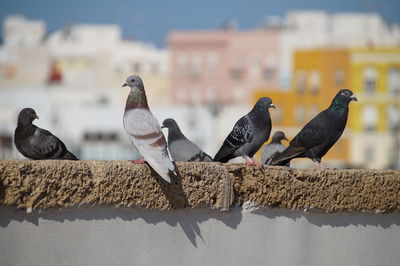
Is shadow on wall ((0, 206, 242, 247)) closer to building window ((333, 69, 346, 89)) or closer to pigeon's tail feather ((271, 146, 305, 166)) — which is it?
pigeon's tail feather ((271, 146, 305, 166))

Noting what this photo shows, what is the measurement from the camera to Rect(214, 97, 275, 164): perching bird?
6.79 meters

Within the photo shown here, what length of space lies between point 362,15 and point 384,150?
57.8 feet

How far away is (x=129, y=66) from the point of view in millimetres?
82438

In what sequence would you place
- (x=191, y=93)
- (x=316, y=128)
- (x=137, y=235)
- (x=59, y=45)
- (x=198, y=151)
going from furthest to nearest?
(x=59, y=45), (x=191, y=93), (x=198, y=151), (x=316, y=128), (x=137, y=235)

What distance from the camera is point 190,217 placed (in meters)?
4.88

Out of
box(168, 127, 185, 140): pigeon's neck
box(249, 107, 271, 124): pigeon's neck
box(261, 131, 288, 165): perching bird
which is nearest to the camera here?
box(249, 107, 271, 124): pigeon's neck

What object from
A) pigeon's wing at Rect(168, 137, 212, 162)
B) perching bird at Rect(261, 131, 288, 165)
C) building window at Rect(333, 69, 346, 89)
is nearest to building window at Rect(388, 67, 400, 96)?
building window at Rect(333, 69, 346, 89)

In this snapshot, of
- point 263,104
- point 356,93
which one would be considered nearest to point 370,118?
point 356,93

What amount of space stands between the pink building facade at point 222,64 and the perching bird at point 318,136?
233 ft

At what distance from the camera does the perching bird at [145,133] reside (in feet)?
15.7

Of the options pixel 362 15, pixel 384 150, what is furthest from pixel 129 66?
pixel 384 150

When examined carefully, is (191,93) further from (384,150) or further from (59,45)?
(384,150)

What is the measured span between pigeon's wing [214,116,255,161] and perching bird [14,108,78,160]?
4.42 feet

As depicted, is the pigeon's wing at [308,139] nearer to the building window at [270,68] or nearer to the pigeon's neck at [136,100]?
the pigeon's neck at [136,100]
